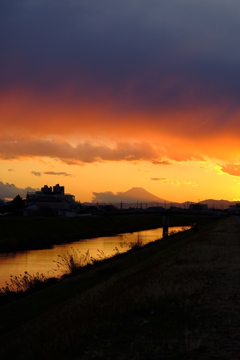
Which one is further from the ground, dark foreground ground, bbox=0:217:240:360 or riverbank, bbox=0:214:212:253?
dark foreground ground, bbox=0:217:240:360

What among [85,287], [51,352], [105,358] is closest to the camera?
[105,358]

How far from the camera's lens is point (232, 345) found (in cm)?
1041

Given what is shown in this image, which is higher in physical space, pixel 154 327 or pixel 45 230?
pixel 154 327

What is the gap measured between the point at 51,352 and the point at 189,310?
448 cm

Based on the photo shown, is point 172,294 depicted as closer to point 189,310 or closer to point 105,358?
point 189,310

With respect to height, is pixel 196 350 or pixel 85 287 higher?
pixel 196 350

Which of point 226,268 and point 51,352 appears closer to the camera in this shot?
point 51,352

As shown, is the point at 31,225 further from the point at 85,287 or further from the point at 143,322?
the point at 143,322

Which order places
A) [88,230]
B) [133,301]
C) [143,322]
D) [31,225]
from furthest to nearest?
[88,230], [31,225], [133,301], [143,322]

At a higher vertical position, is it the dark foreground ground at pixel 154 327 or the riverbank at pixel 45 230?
the dark foreground ground at pixel 154 327

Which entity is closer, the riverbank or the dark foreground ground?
the dark foreground ground

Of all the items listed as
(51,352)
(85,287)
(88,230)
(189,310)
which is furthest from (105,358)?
(88,230)

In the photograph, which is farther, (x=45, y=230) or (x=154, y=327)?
(x=45, y=230)

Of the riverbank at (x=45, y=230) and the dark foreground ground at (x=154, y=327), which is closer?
the dark foreground ground at (x=154, y=327)
